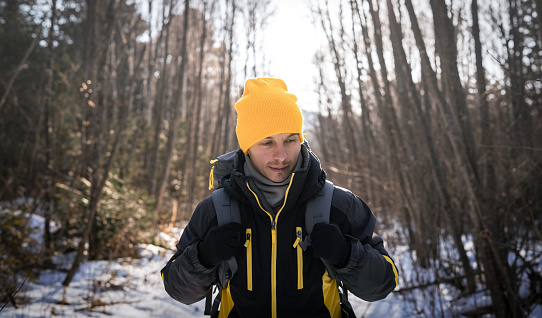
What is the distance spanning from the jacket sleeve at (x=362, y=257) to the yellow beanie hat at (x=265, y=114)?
1.41 feet

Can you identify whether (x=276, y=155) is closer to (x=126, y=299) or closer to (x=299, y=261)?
(x=299, y=261)

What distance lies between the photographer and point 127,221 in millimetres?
6469

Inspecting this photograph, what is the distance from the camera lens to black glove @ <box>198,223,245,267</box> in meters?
1.47

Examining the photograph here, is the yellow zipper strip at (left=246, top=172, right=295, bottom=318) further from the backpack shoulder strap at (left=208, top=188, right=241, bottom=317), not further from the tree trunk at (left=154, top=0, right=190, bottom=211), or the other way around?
the tree trunk at (left=154, top=0, right=190, bottom=211)

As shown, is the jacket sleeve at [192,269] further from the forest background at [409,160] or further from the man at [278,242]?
the forest background at [409,160]

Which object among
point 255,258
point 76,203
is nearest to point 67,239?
point 76,203

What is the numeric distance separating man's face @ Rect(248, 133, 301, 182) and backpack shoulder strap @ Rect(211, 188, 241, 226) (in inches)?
8.6

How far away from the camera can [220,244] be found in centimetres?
147

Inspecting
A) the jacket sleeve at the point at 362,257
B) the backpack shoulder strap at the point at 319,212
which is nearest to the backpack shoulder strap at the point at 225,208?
the backpack shoulder strap at the point at 319,212

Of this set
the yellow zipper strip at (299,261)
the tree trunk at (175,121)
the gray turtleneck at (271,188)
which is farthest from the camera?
the tree trunk at (175,121)

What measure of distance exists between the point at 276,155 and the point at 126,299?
12.4ft

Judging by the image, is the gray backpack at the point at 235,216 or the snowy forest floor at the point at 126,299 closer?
the gray backpack at the point at 235,216

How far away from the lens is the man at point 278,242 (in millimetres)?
1513

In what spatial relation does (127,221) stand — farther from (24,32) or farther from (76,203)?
(24,32)
